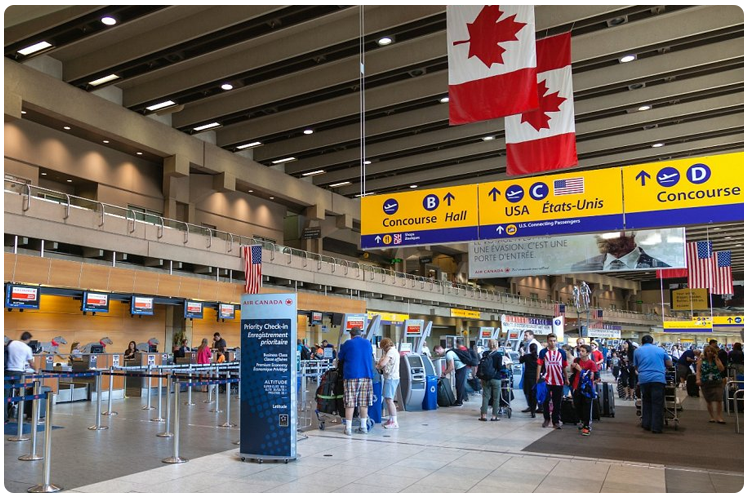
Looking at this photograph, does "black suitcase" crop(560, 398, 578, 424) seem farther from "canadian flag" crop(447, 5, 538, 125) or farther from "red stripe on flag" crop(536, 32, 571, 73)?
"red stripe on flag" crop(536, 32, 571, 73)

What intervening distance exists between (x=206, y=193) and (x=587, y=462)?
23.0 meters

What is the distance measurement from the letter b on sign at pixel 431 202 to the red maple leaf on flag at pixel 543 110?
78.8 inches

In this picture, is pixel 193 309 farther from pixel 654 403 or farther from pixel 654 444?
pixel 654 444

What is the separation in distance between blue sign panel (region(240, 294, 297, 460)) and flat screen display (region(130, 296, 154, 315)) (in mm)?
14292

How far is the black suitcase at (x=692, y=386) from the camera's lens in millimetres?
17141

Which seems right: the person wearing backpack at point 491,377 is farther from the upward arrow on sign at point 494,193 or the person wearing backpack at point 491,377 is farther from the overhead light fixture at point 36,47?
the overhead light fixture at point 36,47

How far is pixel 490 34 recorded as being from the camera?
9.10 metres

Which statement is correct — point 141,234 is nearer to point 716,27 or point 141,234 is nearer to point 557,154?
point 557,154

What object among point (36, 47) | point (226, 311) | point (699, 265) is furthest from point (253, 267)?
point (699, 265)

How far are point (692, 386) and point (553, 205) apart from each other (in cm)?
1073

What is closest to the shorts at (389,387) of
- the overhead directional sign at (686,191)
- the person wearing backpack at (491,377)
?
the person wearing backpack at (491,377)

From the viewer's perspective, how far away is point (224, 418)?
441 inches

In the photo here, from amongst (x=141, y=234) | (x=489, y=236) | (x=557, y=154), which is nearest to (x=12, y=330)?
(x=141, y=234)

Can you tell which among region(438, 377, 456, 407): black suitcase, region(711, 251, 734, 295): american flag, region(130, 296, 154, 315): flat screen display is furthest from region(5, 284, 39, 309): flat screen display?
region(711, 251, 734, 295): american flag
